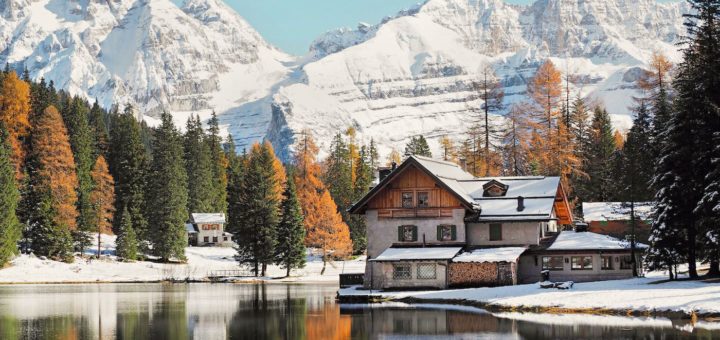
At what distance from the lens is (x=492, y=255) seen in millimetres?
65812

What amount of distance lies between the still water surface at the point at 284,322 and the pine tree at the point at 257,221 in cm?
3547

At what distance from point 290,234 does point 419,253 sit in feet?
117

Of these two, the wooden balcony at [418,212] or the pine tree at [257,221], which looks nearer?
the wooden balcony at [418,212]

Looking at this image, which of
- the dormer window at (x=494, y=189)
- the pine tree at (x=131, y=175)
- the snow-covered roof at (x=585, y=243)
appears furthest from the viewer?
the pine tree at (x=131, y=175)

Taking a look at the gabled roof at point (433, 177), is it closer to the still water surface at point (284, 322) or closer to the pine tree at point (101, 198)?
the still water surface at point (284, 322)

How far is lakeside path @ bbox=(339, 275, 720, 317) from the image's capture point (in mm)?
46438

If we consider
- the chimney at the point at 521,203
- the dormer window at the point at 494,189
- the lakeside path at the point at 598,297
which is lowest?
the lakeside path at the point at 598,297

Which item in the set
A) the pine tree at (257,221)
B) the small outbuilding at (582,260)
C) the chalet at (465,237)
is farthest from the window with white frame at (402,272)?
the pine tree at (257,221)

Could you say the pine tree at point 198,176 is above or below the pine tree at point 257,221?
above

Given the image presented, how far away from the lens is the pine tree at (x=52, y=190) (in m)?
99.4

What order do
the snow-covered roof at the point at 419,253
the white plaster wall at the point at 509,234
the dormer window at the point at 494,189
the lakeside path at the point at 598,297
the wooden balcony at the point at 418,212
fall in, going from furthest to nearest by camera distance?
1. the dormer window at the point at 494,189
2. the wooden balcony at the point at 418,212
3. the white plaster wall at the point at 509,234
4. the snow-covered roof at the point at 419,253
5. the lakeside path at the point at 598,297

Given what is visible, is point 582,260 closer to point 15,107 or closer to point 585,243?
point 585,243

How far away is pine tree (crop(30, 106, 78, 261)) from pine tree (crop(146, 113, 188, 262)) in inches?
393

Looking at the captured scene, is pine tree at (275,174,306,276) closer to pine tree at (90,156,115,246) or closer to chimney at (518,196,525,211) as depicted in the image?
pine tree at (90,156,115,246)
